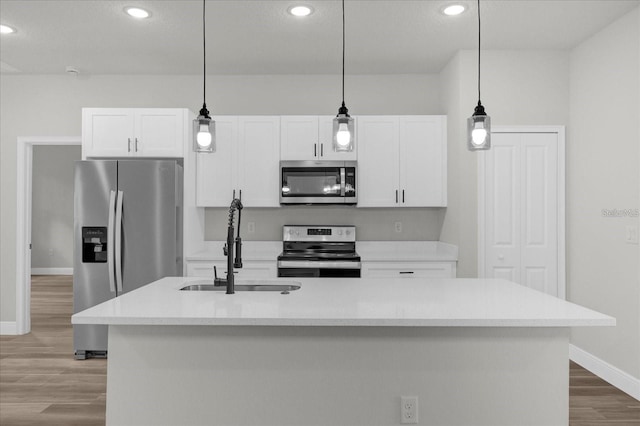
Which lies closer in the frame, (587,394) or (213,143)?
(213,143)

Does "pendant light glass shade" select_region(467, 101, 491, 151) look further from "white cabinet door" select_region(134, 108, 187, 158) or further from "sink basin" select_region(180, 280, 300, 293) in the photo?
"white cabinet door" select_region(134, 108, 187, 158)

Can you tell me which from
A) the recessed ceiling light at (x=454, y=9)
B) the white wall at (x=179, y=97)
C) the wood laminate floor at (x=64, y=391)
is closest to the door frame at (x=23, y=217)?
the white wall at (x=179, y=97)

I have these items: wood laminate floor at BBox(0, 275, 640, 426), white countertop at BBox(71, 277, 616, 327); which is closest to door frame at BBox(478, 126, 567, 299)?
wood laminate floor at BBox(0, 275, 640, 426)

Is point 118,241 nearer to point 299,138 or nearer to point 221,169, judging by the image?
point 221,169

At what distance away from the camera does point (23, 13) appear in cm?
340

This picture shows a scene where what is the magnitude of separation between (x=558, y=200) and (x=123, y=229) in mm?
3787

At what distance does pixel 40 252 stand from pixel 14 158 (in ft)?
17.7

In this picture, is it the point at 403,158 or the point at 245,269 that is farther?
the point at 403,158

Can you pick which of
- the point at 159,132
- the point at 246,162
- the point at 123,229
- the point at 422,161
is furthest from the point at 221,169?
the point at 422,161

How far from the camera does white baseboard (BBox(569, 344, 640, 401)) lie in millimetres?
3258

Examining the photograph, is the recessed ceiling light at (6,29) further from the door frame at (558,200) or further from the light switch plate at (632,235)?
the light switch plate at (632,235)

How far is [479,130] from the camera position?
7.81 ft

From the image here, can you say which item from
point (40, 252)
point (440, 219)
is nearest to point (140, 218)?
point (440, 219)

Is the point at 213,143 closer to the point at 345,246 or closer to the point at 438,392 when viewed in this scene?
the point at 438,392
